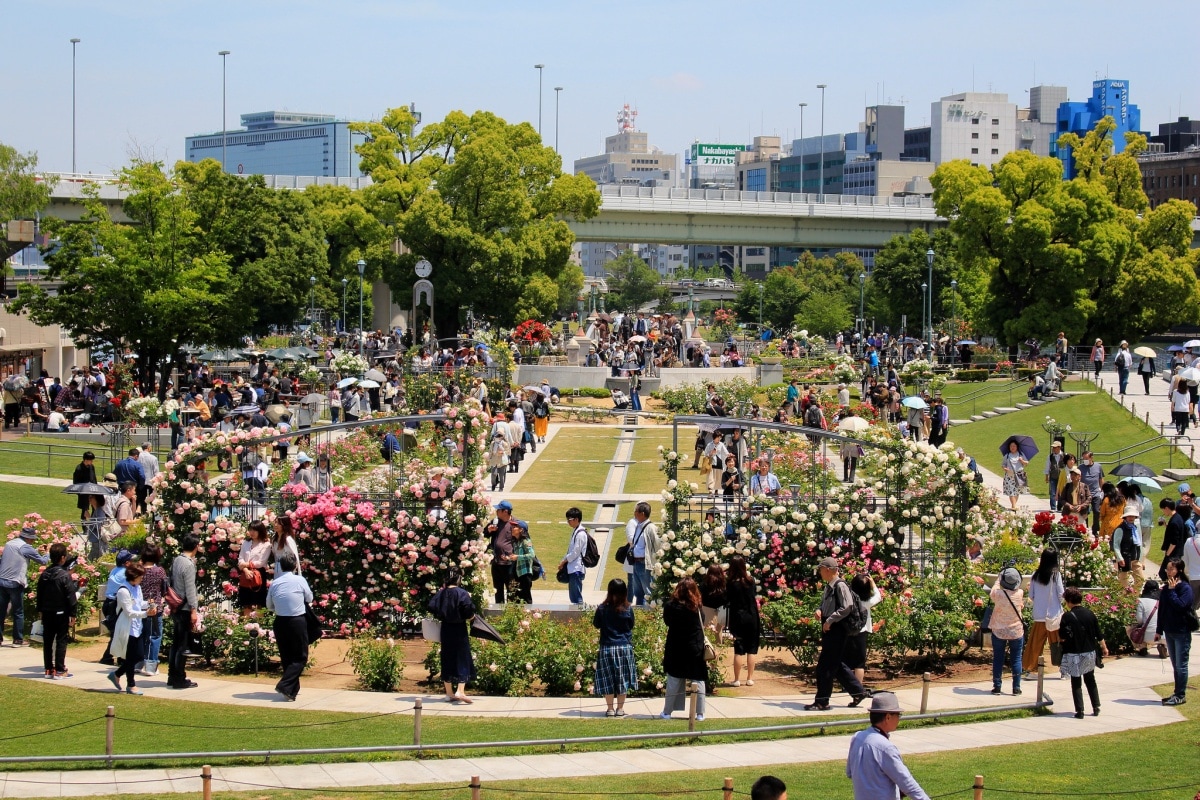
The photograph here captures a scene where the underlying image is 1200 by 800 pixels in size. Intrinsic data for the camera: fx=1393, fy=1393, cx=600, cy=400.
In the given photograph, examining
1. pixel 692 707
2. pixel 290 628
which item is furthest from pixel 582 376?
pixel 692 707

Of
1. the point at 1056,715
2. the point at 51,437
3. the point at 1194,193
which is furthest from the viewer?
the point at 1194,193

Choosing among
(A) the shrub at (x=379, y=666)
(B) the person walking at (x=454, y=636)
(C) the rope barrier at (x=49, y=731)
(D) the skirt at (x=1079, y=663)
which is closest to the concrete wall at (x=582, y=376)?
(A) the shrub at (x=379, y=666)

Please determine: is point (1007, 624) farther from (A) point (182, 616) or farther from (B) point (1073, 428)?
(B) point (1073, 428)

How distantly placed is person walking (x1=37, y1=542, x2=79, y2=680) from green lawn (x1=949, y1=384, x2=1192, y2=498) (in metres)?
19.8

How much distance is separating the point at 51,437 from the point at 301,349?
51.1 feet

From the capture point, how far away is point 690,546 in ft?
53.5

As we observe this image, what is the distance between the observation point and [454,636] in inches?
537

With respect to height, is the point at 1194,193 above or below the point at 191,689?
above

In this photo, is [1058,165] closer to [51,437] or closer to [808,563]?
[51,437]

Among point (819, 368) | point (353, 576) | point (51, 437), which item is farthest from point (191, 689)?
point (819, 368)

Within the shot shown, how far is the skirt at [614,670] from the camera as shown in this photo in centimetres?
1305

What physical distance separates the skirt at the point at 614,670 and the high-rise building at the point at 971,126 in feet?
535

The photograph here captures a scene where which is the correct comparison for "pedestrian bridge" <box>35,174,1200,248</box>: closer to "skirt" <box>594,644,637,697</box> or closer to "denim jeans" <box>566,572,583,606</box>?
"denim jeans" <box>566,572,583,606</box>

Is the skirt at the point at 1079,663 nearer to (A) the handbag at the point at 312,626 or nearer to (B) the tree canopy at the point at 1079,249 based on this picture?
(A) the handbag at the point at 312,626
